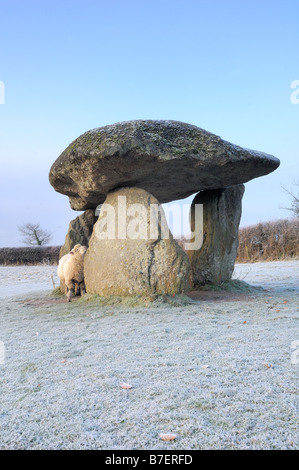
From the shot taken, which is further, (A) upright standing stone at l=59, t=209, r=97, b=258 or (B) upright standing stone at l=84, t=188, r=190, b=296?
(A) upright standing stone at l=59, t=209, r=97, b=258

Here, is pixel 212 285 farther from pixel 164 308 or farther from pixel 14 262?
pixel 14 262

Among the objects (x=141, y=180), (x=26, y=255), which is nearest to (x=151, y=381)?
(x=141, y=180)

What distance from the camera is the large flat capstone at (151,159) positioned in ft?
18.5

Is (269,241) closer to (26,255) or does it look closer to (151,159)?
(26,255)

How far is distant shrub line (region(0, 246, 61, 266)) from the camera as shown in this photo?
20406 millimetres

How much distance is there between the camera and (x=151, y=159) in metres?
5.72

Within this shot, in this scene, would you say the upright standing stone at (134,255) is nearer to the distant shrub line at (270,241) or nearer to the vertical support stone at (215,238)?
the vertical support stone at (215,238)

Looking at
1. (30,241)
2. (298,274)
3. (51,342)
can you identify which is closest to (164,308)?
(51,342)

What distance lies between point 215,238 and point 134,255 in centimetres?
240

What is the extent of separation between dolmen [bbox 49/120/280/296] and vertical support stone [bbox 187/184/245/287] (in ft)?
2.60
